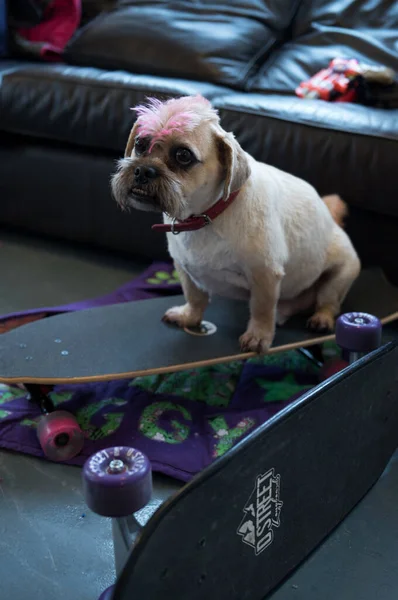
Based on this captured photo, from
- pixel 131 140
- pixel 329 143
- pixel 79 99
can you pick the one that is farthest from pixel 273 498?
pixel 79 99

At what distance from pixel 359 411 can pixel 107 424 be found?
1.89 ft

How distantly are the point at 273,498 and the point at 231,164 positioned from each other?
25.1 inches

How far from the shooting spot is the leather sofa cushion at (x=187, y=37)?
238 centimetres

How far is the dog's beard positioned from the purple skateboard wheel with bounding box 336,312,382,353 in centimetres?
41

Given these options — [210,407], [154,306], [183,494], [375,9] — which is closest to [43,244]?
[154,306]

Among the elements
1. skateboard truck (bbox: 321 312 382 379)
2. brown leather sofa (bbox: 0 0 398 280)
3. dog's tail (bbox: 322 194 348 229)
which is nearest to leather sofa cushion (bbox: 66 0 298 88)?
brown leather sofa (bbox: 0 0 398 280)

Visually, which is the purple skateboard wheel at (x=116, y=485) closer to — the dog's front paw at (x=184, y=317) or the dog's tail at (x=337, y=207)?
the dog's front paw at (x=184, y=317)

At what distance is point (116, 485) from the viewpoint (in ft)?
2.86

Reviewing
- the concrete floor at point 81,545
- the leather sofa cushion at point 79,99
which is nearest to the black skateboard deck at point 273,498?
the concrete floor at point 81,545

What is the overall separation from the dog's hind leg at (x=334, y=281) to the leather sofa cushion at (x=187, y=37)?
0.90m

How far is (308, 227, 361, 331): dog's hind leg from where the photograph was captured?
5.55 ft

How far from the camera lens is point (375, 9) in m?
2.48

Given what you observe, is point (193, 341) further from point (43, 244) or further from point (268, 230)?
point (43, 244)

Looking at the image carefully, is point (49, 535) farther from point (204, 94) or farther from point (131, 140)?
point (204, 94)
